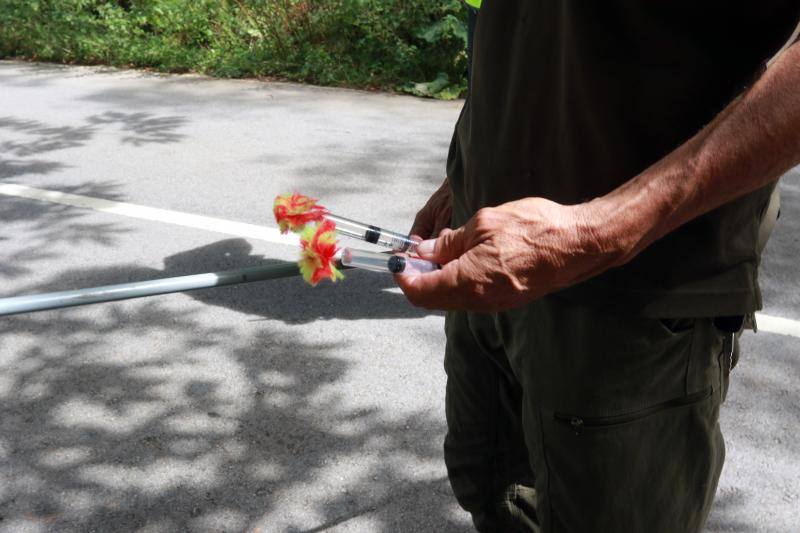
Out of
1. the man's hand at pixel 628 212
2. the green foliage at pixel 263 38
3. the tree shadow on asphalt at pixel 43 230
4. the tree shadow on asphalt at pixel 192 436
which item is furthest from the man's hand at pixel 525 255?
the green foliage at pixel 263 38

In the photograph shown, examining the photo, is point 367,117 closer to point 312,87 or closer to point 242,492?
point 312,87

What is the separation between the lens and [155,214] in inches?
204

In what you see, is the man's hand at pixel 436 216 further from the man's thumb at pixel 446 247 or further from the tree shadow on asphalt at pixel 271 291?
the tree shadow on asphalt at pixel 271 291

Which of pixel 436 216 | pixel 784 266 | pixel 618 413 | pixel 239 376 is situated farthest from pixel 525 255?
pixel 784 266

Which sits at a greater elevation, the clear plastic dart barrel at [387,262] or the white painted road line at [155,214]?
the clear plastic dart barrel at [387,262]

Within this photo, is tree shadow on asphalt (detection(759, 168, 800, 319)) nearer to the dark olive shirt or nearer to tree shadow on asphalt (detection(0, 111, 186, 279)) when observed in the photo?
the dark olive shirt

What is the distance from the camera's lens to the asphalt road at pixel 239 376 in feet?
8.84

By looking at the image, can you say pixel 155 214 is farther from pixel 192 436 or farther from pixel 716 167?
pixel 716 167

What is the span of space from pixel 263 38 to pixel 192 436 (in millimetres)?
7538

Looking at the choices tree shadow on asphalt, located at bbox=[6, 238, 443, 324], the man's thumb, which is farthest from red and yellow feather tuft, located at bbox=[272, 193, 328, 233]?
tree shadow on asphalt, located at bbox=[6, 238, 443, 324]

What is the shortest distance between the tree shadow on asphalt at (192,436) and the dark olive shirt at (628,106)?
149 cm

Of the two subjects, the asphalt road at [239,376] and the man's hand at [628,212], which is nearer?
the man's hand at [628,212]

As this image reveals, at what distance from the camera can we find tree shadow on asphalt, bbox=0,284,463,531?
2.66 m

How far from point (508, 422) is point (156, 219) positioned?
3.81 metres
